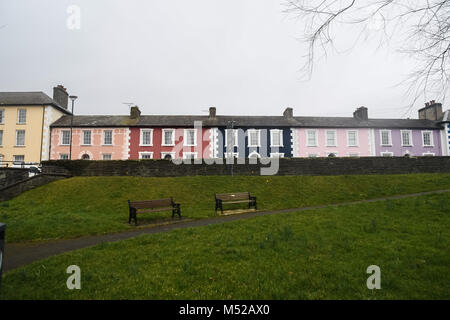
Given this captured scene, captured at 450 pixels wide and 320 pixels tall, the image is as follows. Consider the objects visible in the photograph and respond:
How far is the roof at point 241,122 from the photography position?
27547mm

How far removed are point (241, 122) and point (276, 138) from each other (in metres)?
4.81

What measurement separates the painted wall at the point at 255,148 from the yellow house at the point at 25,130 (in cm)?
2027

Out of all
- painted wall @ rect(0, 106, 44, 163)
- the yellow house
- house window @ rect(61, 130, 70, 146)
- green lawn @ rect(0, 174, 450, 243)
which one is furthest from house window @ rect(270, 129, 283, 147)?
painted wall @ rect(0, 106, 44, 163)

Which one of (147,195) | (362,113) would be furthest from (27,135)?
(362,113)

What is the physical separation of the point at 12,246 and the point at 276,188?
13208mm

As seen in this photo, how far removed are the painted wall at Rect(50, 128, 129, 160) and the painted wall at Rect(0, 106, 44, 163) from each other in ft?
4.86

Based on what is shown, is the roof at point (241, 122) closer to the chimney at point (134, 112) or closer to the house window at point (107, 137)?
the chimney at point (134, 112)

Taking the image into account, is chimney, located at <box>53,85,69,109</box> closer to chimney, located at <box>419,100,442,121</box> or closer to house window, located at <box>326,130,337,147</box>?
house window, located at <box>326,130,337,147</box>

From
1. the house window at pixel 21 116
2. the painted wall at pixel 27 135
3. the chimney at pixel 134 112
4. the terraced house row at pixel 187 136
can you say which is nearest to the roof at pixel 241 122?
the terraced house row at pixel 187 136

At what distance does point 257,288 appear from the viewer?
11.3 feet

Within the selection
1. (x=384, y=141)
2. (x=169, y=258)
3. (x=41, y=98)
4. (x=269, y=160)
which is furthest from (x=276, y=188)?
(x=41, y=98)

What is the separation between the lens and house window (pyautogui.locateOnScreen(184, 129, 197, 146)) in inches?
1083

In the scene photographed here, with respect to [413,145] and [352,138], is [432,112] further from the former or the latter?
[352,138]

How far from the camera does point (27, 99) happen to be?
28016 millimetres
